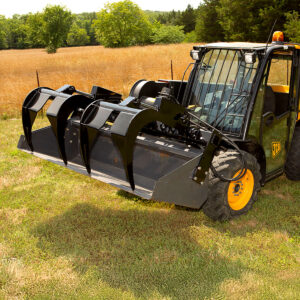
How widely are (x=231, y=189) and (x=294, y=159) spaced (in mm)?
1554

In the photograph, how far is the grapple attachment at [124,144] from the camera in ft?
12.1

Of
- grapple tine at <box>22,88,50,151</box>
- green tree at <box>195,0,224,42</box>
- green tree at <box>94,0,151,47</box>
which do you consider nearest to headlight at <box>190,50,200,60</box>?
grapple tine at <box>22,88,50,151</box>

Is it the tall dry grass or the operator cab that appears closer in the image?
the operator cab

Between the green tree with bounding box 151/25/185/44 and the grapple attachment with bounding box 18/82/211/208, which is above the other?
the green tree with bounding box 151/25/185/44

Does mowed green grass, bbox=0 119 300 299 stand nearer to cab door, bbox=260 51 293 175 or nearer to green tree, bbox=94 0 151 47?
cab door, bbox=260 51 293 175

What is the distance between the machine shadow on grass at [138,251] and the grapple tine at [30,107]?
1.10 meters

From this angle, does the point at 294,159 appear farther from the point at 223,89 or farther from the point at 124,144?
the point at 124,144

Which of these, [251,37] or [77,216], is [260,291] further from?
[251,37]

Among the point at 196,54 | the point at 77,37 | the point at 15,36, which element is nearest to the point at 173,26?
the point at 77,37

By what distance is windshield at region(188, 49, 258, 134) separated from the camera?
461 cm

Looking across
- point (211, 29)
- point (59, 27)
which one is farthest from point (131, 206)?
point (59, 27)

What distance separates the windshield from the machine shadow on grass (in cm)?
128

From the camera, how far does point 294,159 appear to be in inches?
215

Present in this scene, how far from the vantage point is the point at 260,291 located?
10.9 feet
